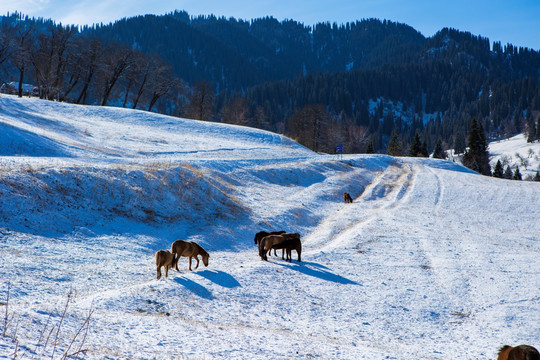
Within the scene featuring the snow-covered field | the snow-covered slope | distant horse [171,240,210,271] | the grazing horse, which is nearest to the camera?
the snow-covered field

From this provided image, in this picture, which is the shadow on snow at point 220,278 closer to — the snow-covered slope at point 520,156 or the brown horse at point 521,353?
the brown horse at point 521,353

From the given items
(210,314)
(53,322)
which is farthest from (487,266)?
(53,322)

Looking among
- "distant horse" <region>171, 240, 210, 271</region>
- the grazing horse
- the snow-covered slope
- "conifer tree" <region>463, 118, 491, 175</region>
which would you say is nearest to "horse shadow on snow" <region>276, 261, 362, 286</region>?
the grazing horse

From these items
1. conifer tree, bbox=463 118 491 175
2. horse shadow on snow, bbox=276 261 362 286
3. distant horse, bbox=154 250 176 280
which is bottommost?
horse shadow on snow, bbox=276 261 362 286

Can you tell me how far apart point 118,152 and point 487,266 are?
33.1m

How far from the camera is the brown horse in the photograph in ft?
26.1

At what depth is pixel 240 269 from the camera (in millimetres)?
15258

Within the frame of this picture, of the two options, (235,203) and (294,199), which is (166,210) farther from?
(294,199)

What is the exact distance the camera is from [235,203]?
89.0ft

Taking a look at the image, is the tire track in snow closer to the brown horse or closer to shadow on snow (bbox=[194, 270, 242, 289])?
shadow on snow (bbox=[194, 270, 242, 289])

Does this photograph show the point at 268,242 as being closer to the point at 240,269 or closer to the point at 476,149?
the point at 240,269

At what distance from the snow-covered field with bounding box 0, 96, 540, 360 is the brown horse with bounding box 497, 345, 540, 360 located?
6.59 ft

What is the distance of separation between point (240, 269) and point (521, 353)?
9.74 metres

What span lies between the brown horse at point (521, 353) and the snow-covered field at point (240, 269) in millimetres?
2009
